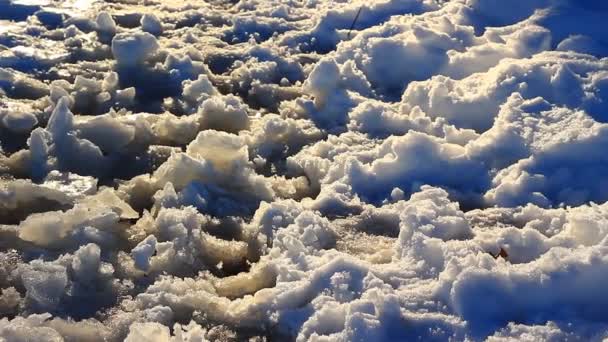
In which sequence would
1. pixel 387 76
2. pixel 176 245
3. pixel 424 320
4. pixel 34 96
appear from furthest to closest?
1. pixel 387 76
2. pixel 34 96
3. pixel 176 245
4. pixel 424 320

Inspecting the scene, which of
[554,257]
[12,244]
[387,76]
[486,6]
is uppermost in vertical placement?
[486,6]

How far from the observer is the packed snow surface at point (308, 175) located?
3092 mm

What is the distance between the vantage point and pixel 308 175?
14.4 feet

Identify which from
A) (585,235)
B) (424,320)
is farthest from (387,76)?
(424,320)

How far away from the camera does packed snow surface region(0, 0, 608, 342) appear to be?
309 cm

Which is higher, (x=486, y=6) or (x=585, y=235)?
(x=486, y=6)

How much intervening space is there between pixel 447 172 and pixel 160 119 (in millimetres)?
1855

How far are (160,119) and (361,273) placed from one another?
79.9 inches

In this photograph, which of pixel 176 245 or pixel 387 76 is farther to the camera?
pixel 387 76

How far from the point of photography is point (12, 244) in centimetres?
355

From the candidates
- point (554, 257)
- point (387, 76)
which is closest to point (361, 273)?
point (554, 257)

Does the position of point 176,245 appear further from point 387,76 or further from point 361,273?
point 387,76

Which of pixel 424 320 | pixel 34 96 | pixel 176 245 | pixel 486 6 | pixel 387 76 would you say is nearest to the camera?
pixel 424 320

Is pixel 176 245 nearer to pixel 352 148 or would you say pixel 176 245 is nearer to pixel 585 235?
pixel 352 148
